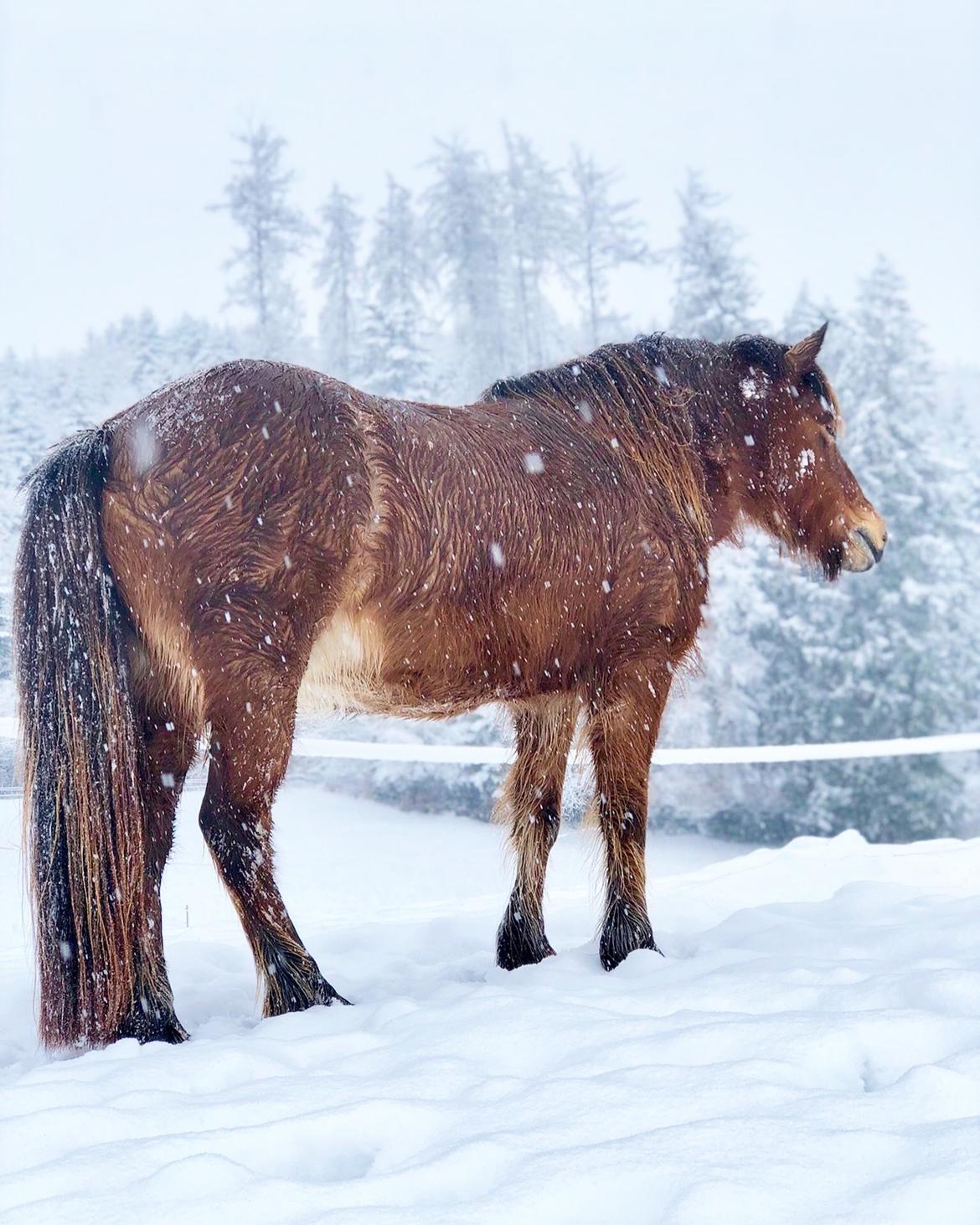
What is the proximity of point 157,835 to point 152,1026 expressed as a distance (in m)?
0.52

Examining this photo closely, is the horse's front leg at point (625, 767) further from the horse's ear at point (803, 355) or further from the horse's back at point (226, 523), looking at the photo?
the horse's ear at point (803, 355)

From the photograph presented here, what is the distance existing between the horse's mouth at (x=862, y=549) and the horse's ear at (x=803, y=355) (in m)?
0.66

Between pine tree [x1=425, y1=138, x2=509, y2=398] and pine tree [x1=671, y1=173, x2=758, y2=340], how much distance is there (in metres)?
4.56

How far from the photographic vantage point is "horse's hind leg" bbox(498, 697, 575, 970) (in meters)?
3.53

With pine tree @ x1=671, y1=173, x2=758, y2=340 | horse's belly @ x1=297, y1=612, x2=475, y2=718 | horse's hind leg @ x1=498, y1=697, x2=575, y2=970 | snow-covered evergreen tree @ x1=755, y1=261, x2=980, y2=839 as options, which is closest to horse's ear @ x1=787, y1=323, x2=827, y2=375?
horse's hind leg @ x1=498, y1=697, x2=575, y2=970

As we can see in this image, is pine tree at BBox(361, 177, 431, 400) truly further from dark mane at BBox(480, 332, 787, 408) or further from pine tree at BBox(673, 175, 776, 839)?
dark mane at BBox(480, 332, 787, 408)

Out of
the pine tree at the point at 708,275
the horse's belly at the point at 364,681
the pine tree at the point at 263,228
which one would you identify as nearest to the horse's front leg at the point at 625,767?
the horse's belly at the point at 364,681

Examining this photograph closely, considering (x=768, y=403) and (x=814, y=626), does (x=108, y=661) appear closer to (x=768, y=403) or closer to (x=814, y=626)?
(x=768, y=403)

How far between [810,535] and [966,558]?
1484cm

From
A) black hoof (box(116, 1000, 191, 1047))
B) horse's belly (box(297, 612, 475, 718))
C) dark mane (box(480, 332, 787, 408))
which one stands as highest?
dark mane (box(480, 332, 787, 408))

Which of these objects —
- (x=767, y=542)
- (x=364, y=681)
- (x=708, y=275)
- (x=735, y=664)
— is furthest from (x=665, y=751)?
(x=708, y=275)

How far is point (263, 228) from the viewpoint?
922 inches

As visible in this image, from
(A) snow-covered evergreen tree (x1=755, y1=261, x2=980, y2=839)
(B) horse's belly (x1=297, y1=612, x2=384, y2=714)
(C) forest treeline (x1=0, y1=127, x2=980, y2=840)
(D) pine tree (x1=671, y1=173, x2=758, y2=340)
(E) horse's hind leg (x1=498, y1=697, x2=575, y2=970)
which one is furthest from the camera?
(D) pine tree (x1=671, y1=173, x2=758, y2=340)

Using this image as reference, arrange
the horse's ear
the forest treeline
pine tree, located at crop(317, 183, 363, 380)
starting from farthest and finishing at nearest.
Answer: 1. pine tree, located at crop(317, 183, 363, 380)
2. the forest treeline
3. the horse's ear
